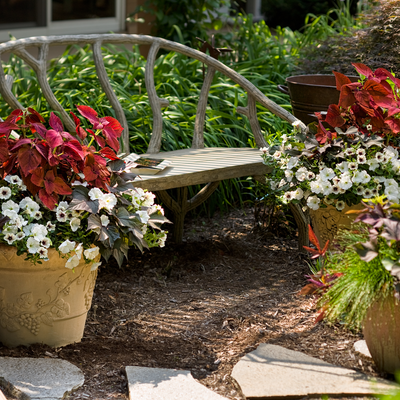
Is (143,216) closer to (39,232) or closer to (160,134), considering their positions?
(39,232)

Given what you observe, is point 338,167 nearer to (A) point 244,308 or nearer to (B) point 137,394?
(A) point 244,308

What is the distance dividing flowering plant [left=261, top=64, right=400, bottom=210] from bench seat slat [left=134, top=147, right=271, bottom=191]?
382 millimetres

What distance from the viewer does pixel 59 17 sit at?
6609 mm

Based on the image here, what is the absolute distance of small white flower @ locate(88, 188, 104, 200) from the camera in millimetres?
2219

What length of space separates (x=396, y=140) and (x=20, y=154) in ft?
5.72

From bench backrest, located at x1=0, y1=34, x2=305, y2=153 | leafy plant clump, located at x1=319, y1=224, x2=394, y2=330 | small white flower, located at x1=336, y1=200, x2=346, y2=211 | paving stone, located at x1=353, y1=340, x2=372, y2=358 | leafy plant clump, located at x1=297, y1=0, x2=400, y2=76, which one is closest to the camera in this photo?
leafy plant clump, located at x1=319, y1=224, x2=394, y2=330

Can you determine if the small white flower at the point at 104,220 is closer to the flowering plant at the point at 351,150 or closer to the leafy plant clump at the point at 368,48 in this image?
the flowering plant at the point at 351,150

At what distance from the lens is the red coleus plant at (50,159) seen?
7.07 feet

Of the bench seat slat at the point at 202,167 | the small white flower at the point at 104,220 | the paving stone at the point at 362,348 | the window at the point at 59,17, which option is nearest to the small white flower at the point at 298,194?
the bench seat slat at the point at 202,167

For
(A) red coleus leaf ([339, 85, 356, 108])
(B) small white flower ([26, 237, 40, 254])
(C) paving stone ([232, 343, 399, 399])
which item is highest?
(A) red coleus leaf ([339, 85, 356, 108])

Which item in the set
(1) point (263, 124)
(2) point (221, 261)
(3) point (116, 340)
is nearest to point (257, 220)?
(2) point (221, 261)

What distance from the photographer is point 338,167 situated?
273 centimetres

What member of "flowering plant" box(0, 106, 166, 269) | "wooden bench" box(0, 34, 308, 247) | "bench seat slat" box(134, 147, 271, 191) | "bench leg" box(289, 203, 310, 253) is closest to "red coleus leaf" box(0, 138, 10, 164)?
"flowering plant" box(0, 106, 166, 269)

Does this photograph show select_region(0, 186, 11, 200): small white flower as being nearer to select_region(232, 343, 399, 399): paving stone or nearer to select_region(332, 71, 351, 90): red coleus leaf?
select_region(232, 343, 399, 399): paving stone
